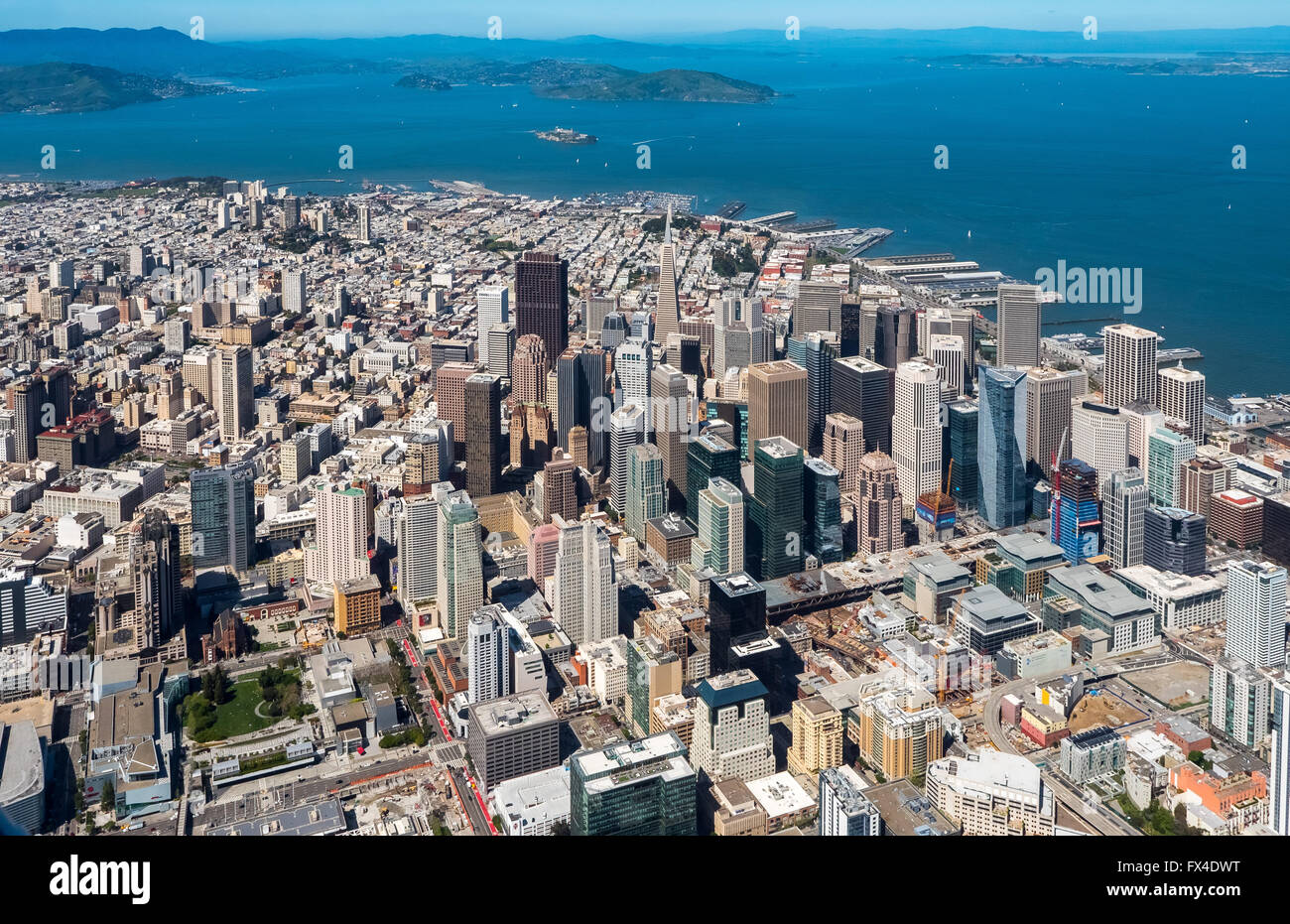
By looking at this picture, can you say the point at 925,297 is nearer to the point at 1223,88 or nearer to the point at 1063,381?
the point at 1063,381

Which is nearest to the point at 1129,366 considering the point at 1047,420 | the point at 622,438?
the point at 1047,420

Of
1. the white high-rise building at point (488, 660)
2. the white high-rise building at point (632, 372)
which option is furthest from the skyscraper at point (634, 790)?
the white high-rise building at point (632, 372)

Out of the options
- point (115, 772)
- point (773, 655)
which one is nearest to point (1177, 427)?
point (773, 655)

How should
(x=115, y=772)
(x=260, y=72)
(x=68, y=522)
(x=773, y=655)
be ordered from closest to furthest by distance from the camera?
1. (x=115, y=772)
2. (x=773, y=655)
3. (x=68, y=522)
4. (x=260, y=72)

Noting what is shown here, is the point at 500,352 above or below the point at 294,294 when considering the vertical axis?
below

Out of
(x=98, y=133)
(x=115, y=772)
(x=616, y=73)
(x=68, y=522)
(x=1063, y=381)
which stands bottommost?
(x=115, y=772)

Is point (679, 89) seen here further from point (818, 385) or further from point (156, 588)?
point (156, 588)

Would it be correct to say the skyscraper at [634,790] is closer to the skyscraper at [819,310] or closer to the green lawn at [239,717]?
the green lawn at [239,717]

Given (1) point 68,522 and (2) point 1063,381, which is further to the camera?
(2) point 1063,381
